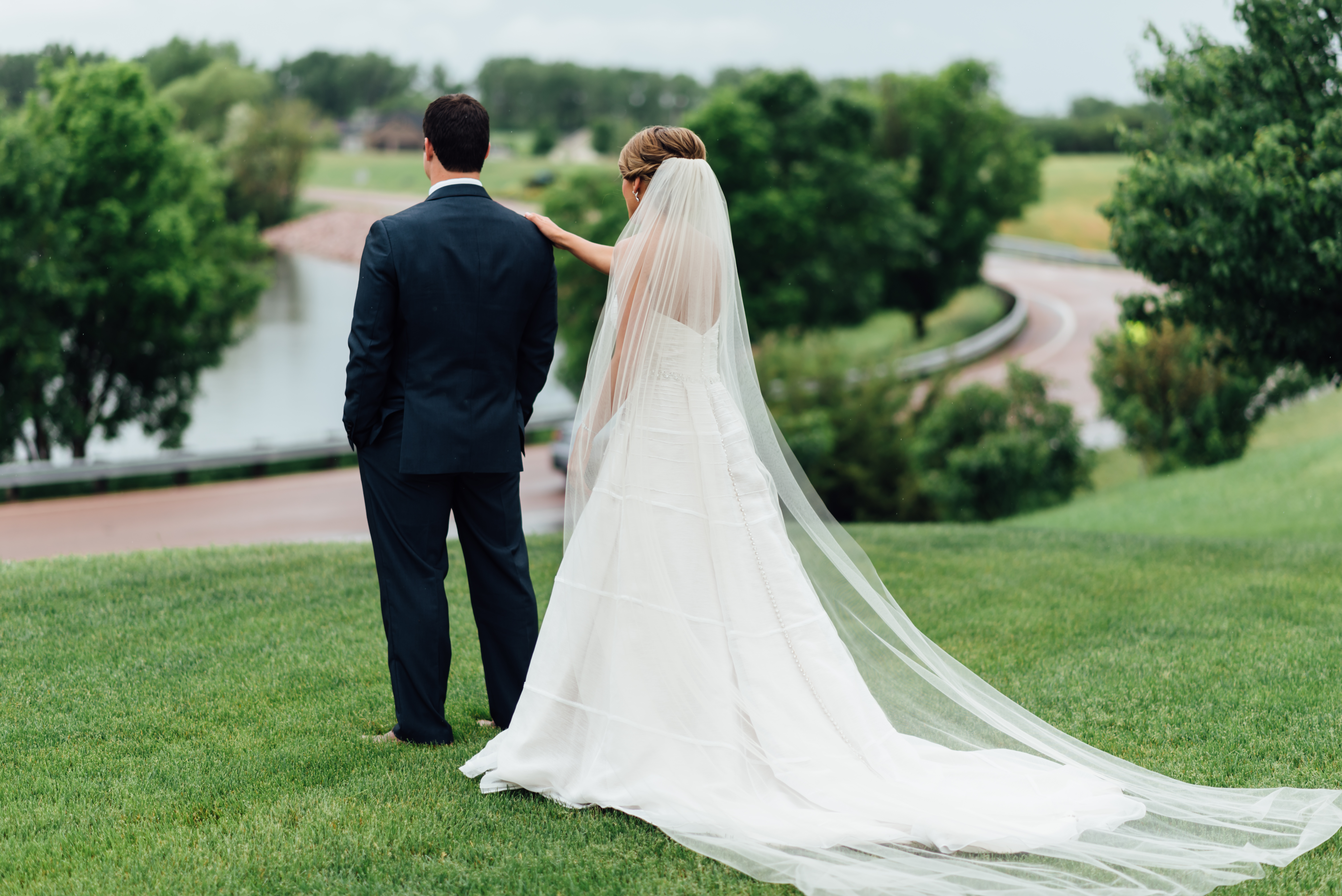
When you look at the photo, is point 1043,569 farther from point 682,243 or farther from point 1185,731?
point 682,243

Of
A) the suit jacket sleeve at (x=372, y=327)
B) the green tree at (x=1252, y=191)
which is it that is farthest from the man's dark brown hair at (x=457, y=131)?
the green tree at (x=1252, y=191)

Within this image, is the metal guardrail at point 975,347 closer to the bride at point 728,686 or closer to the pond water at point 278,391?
the pond water at point 278,391

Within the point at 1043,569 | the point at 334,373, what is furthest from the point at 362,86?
the point at 1043,569

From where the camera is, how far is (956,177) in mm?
43750

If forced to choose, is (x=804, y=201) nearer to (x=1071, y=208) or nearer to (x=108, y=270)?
(x=108, y=270)

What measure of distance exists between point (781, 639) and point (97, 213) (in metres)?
22.2

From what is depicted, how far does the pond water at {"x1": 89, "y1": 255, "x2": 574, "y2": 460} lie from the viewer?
27594mm

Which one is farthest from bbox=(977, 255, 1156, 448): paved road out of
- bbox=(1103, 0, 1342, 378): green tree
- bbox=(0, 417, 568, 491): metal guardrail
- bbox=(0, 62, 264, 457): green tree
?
bbox=(0, 62, 264, 457): green tree

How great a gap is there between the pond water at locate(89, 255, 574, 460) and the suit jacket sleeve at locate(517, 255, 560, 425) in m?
18.5

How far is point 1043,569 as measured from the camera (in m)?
8.29

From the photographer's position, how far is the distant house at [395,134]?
9088cm

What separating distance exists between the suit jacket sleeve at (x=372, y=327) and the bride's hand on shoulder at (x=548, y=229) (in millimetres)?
540

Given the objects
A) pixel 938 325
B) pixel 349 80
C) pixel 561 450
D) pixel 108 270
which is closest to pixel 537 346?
pixel 561 450

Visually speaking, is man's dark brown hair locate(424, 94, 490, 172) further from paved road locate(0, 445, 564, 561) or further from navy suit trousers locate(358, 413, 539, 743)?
paved road locate(0, 445, 564, 561)
